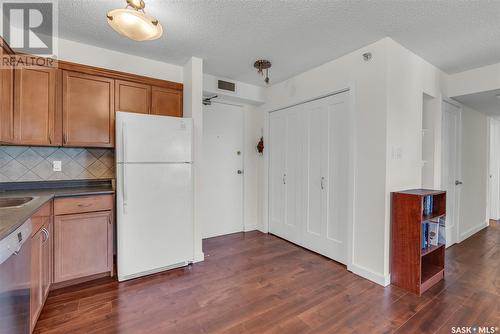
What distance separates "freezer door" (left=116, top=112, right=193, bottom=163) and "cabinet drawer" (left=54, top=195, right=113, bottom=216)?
1.35ft

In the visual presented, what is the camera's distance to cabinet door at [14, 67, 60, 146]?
2.21 metres

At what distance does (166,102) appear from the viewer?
2967mm

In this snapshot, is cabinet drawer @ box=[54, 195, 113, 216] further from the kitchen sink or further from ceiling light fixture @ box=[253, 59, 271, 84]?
ceiling light fixture @ box=[253, 59, 271, 84]

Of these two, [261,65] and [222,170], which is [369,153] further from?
[222,170]

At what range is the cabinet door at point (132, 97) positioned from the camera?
8.78 ft

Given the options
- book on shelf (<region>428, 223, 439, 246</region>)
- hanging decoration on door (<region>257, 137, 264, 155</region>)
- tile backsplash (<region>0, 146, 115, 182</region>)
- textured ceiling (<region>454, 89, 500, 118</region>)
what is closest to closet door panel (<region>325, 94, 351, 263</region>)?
book on shelf (<region>428, 223, 439, 246</region>)

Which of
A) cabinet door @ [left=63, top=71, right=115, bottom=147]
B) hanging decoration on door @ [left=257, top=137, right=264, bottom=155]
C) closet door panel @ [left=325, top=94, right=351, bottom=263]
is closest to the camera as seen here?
cabinet door @ [left=63, top=71, right=115, bottom=147]

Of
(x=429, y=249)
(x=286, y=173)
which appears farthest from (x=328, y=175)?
(x=429, y=249)

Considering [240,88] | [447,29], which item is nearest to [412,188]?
[447,29]

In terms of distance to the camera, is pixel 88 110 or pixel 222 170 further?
pixel 222 170

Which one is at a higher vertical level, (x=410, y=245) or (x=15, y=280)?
(x=15, y=280)

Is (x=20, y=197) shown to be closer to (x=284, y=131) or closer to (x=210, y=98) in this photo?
(x=210, y=98)

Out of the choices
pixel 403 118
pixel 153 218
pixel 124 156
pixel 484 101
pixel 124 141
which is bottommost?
pixel 153 218

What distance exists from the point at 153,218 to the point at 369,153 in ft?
7.43
